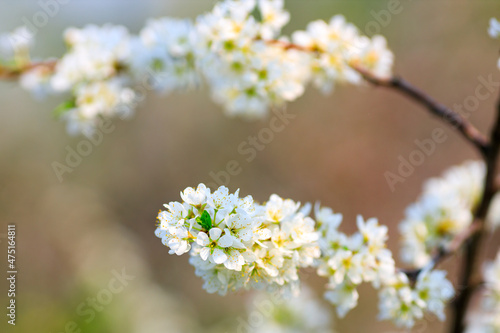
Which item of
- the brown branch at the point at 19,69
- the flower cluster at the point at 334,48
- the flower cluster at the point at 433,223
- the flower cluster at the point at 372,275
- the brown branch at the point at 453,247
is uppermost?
the brown branch at the point at 19,69

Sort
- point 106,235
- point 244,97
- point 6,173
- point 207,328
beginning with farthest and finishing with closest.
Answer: point 6,173 < point 106,235 < point 207,328 < point 244,97

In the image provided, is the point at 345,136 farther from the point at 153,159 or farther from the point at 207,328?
the point at 207,328

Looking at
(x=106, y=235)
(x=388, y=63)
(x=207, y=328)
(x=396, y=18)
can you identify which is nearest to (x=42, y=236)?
(x=106, y=235)

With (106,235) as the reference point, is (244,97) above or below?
below

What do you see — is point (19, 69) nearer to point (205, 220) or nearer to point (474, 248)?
point (205, 220)

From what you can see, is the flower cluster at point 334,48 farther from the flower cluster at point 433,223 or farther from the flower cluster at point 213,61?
the flower cluster at point 433,223

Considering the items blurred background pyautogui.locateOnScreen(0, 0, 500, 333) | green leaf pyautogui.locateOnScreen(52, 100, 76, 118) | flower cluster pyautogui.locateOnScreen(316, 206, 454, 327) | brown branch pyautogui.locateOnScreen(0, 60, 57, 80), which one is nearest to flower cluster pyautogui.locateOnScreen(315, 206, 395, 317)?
flower cluster pyautogui.locateOnScreen(316, 206, 454, 327)

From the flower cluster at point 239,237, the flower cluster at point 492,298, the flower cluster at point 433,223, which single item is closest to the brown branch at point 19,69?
the flower cluster at point 239,237
